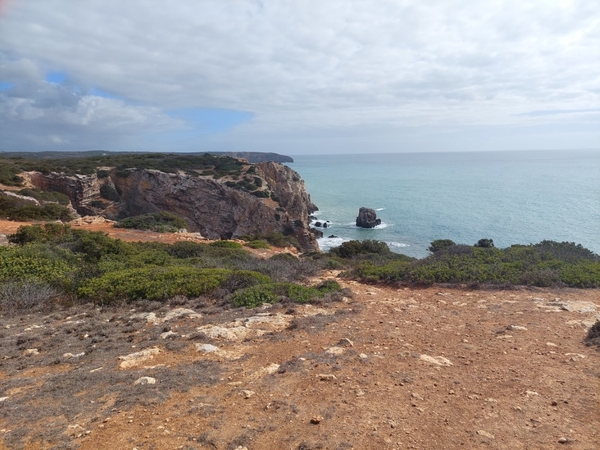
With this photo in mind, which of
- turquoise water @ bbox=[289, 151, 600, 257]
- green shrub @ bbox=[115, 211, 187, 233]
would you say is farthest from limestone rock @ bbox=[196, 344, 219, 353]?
turquoise water @ bbox=[289, 151, 600, 257]

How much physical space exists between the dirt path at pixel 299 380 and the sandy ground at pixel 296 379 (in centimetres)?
2

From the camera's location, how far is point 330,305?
7.85 metres

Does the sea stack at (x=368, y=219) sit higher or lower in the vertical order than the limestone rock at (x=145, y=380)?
lower

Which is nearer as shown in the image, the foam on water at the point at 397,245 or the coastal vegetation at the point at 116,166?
the coastal vegetation at the point at 116,166

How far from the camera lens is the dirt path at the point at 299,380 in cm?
355

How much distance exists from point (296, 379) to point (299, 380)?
1.8 inches

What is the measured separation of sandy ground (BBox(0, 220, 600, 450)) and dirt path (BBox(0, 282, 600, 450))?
0.06 ft

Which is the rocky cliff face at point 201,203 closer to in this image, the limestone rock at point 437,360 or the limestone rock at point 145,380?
the limestone rock at point 437,360

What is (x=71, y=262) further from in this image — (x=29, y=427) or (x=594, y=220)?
(x=594, y=220)

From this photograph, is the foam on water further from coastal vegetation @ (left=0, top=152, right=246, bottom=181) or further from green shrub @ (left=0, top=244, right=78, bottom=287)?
green shrub @ (left=0, top=244, right=78, bottom=287)

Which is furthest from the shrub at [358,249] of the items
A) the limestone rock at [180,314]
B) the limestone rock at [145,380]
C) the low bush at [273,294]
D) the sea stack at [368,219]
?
the sea stack at [368,219]

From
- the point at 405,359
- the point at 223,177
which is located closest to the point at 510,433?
the point at 405,359

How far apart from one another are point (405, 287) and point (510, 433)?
6305mm

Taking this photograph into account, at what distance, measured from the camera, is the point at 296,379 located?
15.1 feet
